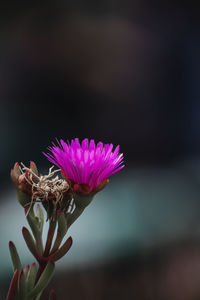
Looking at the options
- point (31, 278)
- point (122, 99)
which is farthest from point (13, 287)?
point (122, 99)

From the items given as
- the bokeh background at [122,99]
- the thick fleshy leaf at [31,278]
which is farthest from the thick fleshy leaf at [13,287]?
the bokeh background at [122,99]

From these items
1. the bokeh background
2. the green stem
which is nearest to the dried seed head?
the green stem

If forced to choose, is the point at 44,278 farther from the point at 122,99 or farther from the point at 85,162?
the point at 122,99

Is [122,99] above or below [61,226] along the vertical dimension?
above

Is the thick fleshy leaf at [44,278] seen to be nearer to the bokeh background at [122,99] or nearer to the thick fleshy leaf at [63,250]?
the thick fleshy leaf at [63,250]

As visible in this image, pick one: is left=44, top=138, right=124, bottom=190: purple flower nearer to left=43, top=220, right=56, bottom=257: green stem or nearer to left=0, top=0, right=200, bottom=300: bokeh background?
left=43, top=220, right=56, bottom=257: green stem

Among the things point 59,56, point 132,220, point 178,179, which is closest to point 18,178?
point 132,220
